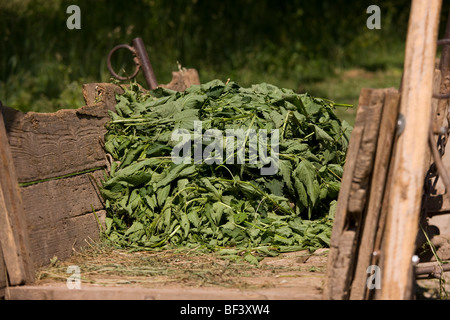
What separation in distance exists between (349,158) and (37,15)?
6387 millimetres

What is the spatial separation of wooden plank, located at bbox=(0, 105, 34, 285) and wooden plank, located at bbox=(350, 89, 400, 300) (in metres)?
1.29

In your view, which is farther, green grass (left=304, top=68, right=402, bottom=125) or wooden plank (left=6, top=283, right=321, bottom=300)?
green grass (left=304, top=68, right=402, bottom=125)

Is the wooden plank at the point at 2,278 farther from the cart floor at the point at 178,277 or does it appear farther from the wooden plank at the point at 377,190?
the wooden plank at the point at 377,190

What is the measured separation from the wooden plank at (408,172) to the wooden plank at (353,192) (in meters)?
0.10

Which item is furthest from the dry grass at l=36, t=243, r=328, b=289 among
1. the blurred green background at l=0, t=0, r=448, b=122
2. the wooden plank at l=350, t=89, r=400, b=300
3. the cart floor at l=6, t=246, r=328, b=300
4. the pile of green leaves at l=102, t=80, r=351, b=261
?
the blurred green background at l=0, t=0, r=448, b=122

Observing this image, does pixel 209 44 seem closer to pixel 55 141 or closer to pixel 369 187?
pixel 55 141

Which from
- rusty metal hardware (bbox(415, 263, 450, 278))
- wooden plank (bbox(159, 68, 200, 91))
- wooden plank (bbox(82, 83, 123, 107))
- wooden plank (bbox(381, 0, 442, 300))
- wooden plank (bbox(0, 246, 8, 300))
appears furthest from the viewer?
wooden plank (bbox(159, 68, 200, 91))

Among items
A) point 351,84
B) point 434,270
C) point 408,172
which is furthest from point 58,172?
point 351,84

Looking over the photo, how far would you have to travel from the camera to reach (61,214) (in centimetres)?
291

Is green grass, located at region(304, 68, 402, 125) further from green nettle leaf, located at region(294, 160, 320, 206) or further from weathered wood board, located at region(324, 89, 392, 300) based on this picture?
weathered wood board, located at region(324, 89, 392, 300)

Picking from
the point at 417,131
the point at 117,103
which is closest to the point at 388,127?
the point at 417,131

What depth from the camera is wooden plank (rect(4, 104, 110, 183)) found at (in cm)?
267
